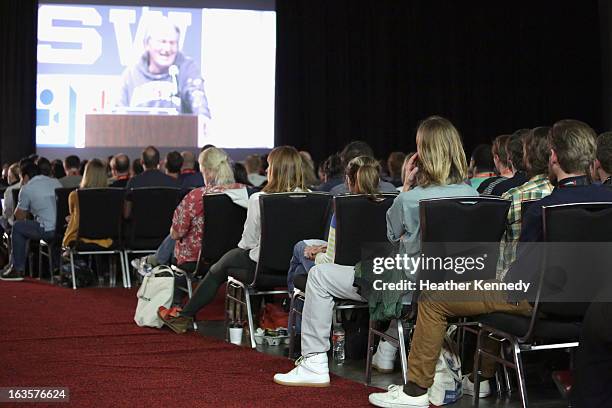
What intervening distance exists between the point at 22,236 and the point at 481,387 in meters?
5.53

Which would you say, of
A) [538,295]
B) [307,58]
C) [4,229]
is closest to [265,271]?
[538,295]

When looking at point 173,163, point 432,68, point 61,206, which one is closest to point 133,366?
point 61,206

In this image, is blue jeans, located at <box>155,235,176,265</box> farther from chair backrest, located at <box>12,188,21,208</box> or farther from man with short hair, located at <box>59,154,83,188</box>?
man with short hair, located at <box>59,154,83,188</box>

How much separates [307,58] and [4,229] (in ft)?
21.1

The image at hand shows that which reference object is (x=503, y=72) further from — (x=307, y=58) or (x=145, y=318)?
(x=145, y=318)

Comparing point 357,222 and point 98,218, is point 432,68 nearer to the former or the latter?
point 98,218

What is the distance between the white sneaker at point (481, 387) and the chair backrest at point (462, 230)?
23.2 inches

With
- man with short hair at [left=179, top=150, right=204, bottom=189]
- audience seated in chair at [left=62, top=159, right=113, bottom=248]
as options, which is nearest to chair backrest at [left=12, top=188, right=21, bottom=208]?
audience seated in chair at [left=62, top=159, right=113, bottom=248]

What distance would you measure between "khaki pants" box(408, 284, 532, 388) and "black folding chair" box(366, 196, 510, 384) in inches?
4.0

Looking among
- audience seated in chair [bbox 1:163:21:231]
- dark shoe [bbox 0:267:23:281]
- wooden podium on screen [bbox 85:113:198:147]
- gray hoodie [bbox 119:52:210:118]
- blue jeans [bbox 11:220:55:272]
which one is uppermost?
gray hoodie [bbox 119:52:210:118]

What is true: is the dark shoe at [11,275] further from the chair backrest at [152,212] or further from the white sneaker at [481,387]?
the white sneaker at [481,387]

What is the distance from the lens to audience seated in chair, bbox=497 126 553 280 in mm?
4102

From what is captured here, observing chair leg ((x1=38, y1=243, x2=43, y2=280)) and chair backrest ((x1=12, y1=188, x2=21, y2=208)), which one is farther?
chair backrest ((x1=12, y1=188, x2=21, y2=208))

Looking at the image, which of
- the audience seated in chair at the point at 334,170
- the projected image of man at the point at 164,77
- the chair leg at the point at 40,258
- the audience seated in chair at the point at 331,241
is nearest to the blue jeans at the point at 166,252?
the audience seated in chair at the point at 334,170
